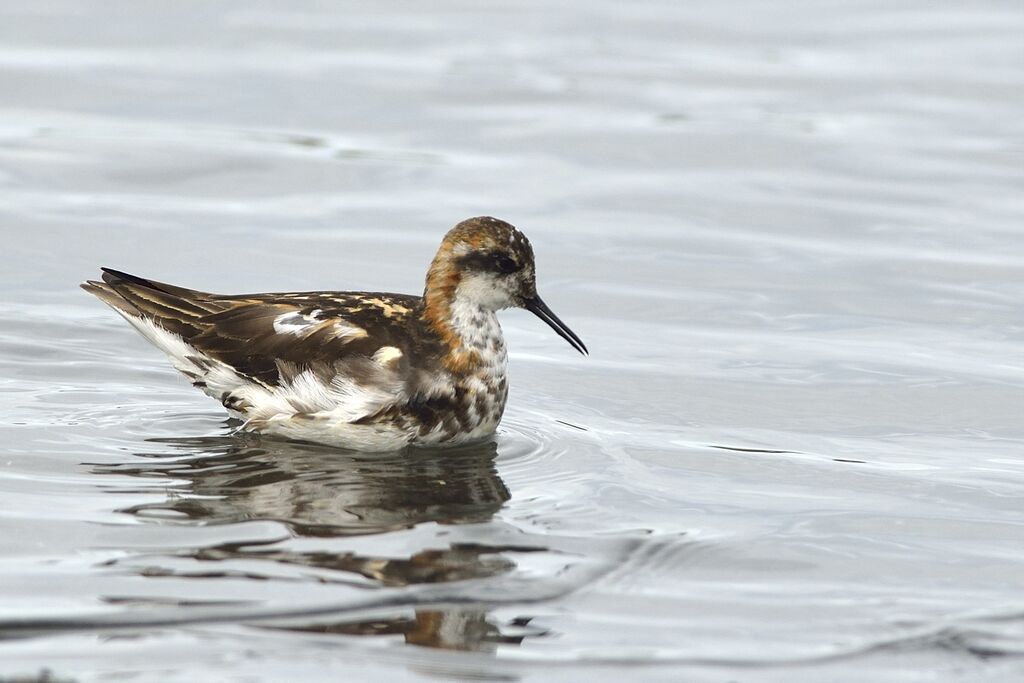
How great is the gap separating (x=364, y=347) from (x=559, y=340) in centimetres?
315

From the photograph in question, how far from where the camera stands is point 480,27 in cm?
Result: 2339

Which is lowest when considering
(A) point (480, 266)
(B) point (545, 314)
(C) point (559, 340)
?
(C) point (559, 340)

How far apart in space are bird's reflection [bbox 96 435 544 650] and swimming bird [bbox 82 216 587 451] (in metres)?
0.19

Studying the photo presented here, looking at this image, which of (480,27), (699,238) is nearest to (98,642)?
(699,238)

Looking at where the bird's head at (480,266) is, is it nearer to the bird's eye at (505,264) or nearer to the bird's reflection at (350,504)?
the bird's eye at (505,264)

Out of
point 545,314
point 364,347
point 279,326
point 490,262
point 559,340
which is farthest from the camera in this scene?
point 559,340

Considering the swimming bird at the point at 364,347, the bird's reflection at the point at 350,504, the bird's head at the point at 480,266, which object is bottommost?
the bird's reflection at the point at 350,504

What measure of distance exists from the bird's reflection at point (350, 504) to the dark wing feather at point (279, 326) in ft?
1.78

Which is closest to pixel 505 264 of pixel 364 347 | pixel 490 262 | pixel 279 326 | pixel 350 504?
pixel 490 262

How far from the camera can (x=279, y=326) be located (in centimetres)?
1117

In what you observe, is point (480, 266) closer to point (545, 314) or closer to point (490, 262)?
point (490, 262)

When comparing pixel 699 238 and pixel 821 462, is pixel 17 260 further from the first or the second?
pixel 821 462

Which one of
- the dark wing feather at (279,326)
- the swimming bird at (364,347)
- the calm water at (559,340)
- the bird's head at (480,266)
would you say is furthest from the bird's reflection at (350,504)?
the bird's head at (480,266)

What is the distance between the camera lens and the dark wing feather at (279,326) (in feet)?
36.0
